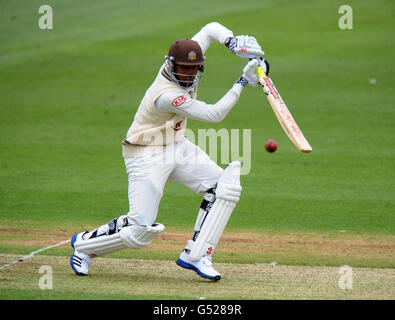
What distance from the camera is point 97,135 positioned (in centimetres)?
1343

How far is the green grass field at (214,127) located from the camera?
746cm

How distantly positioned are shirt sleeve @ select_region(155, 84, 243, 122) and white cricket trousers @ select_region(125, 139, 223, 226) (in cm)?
45

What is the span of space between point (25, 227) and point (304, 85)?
1031cm

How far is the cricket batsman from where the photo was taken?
581cm

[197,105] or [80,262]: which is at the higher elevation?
[197,105]

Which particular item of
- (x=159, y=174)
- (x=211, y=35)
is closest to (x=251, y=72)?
(x=211, y=35)

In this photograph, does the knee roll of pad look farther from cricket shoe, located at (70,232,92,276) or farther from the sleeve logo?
the sleeve logo

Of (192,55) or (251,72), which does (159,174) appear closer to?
(192,55)

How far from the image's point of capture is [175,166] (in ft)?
19.9

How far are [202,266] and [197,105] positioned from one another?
1409 mm

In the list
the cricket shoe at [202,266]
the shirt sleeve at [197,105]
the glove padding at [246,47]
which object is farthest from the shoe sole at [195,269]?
the glove padding at [246,47]

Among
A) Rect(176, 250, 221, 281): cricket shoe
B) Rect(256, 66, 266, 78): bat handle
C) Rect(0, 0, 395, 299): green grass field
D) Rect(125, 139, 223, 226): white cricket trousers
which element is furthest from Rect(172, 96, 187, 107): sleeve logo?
Rect(0, 0, 395, 299): green grass field
